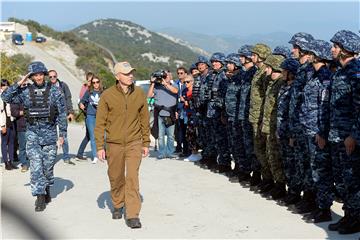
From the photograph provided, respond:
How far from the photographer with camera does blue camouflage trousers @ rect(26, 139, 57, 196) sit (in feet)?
13.1

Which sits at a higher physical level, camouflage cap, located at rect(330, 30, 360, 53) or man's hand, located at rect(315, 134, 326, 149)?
camouflage cap, located at rect(330, 30, 360, 53)

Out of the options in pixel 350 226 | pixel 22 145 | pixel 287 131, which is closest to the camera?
pixel 350 226

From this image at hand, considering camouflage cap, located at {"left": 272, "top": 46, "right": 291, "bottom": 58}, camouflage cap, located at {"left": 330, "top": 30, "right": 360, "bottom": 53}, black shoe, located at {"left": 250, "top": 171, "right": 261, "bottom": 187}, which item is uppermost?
camouflage cap, located at {"left": 330, "top": 30, "right": 360, "bottom": 53}

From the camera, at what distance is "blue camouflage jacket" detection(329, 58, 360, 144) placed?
16.3 ft

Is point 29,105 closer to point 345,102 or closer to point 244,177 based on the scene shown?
point 244,177

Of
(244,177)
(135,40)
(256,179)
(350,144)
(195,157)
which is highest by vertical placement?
(350,144)

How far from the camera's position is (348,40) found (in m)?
5.10

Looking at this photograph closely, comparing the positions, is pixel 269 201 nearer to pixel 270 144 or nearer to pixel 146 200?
pixel 270 144

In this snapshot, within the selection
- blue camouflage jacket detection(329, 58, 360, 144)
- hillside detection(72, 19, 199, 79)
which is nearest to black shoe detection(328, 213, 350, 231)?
blue camouflage jacket detection(329, 58, 360, 144)

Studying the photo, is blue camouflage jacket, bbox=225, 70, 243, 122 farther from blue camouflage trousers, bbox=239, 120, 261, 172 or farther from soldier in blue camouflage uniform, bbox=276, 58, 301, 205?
soldier in blue camouflage uniform, bbox=276, 58, 301, 205

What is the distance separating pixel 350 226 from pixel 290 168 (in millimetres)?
1384

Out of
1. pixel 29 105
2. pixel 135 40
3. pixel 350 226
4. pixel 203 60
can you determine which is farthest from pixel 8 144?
pixel 135 40

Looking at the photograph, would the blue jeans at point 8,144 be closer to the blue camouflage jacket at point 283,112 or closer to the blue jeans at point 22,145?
the blue jeans at point 22,145

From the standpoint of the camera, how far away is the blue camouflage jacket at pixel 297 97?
5.84 meters
